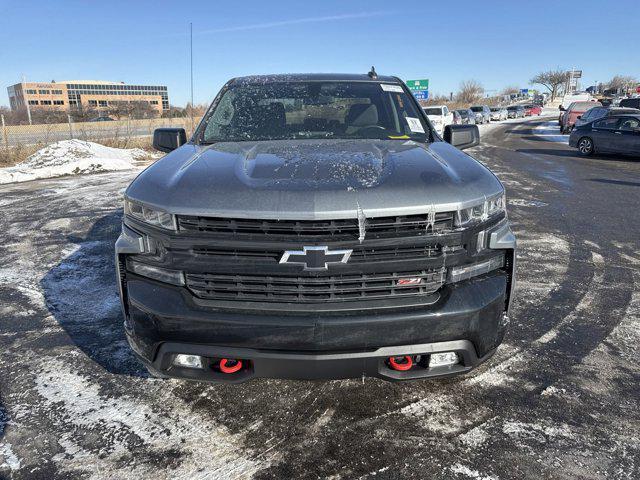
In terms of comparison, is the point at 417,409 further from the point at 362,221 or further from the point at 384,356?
the point at 362,221

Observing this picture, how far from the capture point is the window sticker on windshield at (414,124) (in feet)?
11.9

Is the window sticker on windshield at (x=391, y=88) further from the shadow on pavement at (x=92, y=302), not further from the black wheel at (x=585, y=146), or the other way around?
the black wheel at (x=585, y=146)

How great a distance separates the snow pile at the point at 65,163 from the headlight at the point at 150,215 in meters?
11.2

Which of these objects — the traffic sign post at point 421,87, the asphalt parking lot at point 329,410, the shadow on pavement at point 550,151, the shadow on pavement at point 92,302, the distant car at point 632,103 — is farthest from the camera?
the traffic sign post at point 421,87

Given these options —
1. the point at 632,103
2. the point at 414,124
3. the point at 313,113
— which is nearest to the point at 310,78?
the point at 313,113

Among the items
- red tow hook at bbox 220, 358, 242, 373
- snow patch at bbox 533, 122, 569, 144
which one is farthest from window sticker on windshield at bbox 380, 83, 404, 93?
snow patch at bbox 533, 122, 569, 144

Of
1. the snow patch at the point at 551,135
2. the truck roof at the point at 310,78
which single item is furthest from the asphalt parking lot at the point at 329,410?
the snow patch at the point at 551,135

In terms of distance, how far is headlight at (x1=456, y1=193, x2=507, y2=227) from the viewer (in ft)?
7.45

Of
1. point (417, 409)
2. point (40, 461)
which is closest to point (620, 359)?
point (417, 409)

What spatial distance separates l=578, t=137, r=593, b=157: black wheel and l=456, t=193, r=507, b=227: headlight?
15736 millimetres

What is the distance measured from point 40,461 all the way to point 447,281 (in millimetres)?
2112

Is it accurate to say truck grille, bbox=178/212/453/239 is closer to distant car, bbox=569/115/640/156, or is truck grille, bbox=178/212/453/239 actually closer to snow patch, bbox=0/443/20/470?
snow patch, bbox=0/443/20/470

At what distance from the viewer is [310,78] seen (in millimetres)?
4176

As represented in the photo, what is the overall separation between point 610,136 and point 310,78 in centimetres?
1459
